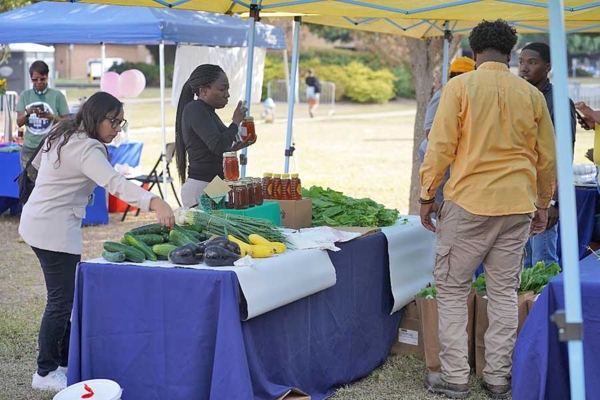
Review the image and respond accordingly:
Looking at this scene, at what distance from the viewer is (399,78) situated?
122ft

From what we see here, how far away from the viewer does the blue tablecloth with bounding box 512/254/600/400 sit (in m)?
3.56

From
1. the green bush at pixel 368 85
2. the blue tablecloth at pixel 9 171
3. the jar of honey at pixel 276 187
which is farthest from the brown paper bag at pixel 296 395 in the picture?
the green bush at pixel 368 85

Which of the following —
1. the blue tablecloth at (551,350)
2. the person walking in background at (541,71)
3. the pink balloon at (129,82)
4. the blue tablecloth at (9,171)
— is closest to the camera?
the blue tablecloth at (551,350)

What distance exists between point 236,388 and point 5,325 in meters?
2.68

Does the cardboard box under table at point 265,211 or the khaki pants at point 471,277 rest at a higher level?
the cardboard box under table at point 265,211

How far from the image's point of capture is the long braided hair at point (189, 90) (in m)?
5.25

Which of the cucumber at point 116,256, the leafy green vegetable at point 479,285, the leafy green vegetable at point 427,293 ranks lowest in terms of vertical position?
the leafy green vegetable at point 427,293

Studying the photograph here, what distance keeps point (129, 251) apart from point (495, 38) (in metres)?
1.96

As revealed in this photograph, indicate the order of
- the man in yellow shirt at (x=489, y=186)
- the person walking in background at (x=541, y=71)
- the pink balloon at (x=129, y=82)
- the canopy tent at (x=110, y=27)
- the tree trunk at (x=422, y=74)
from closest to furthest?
the man in yellow shirt at (x=489, y=186)
the person walking in background at (x=541, y=71)
the tree trunk at (x=422, y=74)
the canopy tent at (x=110, y=27)
the pink balloon at (x=129, y=82)

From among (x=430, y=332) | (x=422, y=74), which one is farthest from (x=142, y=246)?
(x=422, y=74)

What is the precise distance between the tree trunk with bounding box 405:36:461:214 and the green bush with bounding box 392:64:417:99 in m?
28.2

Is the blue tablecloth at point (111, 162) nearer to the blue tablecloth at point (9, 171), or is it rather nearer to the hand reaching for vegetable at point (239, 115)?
the blue tablecloth at point (9, 171)

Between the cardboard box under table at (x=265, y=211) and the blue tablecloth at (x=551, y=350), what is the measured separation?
1.55m

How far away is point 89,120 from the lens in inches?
163
